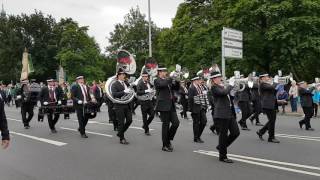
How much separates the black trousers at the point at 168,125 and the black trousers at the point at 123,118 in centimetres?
170

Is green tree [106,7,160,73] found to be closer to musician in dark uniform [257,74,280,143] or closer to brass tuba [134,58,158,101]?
brass tuba [134,58,158,101]

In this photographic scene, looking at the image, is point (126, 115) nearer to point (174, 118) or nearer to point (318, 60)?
point (174, 118)

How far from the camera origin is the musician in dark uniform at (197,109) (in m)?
12.5

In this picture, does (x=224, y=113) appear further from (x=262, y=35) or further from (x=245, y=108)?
(x=262, y=35)

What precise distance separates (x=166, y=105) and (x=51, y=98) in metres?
6.45

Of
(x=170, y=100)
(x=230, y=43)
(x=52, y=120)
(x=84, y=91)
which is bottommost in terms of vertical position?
(x=52, y=120)

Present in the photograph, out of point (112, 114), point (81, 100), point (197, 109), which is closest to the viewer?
point (197, 109)

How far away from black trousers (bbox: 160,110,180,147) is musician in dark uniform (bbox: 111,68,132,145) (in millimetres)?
1679

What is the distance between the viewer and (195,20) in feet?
146

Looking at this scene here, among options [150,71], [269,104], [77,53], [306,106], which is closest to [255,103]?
[306,106]

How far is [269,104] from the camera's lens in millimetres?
12336

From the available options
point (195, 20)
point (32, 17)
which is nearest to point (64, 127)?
point (195, 20)

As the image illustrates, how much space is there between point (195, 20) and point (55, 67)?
33.9 metres

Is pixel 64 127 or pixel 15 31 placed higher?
pixel 15 31
